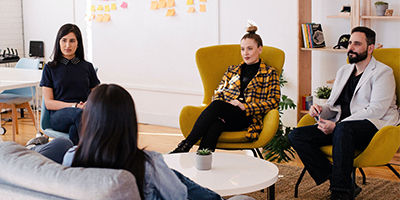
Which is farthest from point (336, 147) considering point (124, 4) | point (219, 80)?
point (124, 4)

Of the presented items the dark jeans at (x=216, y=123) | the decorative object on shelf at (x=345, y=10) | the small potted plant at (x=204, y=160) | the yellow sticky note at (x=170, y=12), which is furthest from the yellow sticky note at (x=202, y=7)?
the small potted plant at (x=204, y=160)

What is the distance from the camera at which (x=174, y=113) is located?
5.41 m

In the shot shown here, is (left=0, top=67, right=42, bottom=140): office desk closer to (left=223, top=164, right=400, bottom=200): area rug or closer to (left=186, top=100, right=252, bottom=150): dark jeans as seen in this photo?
(left=186, top=100, right=252, bottom=150): dark jeans

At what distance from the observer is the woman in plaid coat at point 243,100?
312 cm

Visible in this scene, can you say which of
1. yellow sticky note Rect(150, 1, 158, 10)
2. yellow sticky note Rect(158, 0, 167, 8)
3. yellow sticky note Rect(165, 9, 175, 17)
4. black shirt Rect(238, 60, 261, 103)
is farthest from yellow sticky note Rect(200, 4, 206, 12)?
black shirt Rect(238, 60, 261, 103)

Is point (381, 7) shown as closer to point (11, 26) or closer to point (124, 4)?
point (124, 4)

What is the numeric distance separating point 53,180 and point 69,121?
206 centimetres

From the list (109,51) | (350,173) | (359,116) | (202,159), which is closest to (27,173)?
(202,159)

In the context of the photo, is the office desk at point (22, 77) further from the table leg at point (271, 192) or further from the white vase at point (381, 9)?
the white vase at point (381, 9)

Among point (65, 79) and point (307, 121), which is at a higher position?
point (65, 79)

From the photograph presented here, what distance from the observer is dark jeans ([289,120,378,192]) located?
272 cm

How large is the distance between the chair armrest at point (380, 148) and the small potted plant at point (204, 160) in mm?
965

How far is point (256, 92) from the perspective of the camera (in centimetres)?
342

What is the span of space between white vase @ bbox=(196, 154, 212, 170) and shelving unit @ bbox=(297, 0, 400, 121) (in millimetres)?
1941
